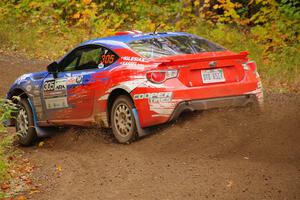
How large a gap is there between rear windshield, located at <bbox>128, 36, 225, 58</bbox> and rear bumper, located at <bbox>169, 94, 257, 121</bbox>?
0.78 meters

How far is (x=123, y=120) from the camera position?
10008mm

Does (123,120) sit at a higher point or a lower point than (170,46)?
lower

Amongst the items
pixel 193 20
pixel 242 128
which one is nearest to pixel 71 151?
pixel 242 128

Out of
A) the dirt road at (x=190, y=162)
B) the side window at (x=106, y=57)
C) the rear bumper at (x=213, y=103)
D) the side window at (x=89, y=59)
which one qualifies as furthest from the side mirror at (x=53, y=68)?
the rear bumper at (x=213, y=103)

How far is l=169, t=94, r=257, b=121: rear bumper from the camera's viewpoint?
9.44m

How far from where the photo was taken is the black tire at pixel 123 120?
9812mm

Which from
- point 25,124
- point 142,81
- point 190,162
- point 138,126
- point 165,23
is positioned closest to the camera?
point 190,162

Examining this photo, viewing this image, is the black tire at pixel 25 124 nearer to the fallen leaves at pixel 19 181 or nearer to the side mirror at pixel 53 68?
the side mirror at pixel 53 68

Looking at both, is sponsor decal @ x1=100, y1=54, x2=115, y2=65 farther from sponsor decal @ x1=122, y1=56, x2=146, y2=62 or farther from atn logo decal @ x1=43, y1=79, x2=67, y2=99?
atn logo decal @ x1=43, y1=79, x2=67, y2=99

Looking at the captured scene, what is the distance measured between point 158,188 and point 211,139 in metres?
2.06

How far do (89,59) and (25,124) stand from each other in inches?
84.0

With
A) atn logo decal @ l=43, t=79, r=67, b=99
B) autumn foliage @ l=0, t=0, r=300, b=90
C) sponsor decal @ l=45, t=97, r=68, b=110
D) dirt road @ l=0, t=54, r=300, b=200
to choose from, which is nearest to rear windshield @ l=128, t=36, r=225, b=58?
dirt road @ l=0, t=54, r=300, b=200

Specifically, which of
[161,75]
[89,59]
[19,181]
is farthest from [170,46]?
[19,181]

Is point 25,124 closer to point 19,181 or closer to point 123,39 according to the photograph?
point 123,39
